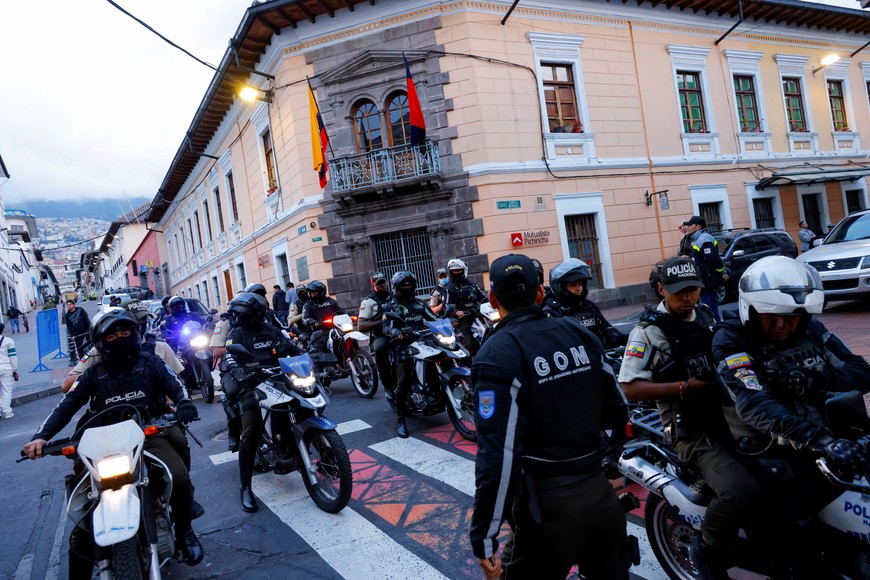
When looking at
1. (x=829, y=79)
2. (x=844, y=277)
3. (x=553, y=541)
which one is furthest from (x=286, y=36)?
(x=829, y=79)

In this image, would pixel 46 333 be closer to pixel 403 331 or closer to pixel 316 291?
pixel 316 291

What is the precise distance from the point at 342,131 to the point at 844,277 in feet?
38.7

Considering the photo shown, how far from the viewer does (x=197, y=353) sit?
9.14 meters

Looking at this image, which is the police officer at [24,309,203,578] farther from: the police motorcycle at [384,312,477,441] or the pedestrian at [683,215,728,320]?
the pedestrian at [683,215,728,320]

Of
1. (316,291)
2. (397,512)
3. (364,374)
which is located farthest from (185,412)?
(316,291)

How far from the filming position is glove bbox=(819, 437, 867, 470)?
1979 millimetres

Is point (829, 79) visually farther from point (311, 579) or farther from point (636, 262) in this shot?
point (311, 579)

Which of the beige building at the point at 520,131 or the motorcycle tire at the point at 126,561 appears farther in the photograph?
the beige building at the point at 520,131

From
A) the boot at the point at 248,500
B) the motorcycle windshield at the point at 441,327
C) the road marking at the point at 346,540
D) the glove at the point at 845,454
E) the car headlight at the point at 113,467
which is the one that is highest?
the motorcycle windshield at the point at 441,327

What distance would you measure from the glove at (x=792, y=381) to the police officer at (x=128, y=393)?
3.28m

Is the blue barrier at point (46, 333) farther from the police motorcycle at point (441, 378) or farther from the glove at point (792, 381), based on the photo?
the glove at point (792, 381)

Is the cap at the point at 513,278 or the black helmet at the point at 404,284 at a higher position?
the black helmet at the point at 404,284

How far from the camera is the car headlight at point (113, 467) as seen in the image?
3.04 meters

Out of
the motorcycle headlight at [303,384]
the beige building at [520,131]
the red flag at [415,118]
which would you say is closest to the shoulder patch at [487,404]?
the motorcycle headlight at [303,384]
